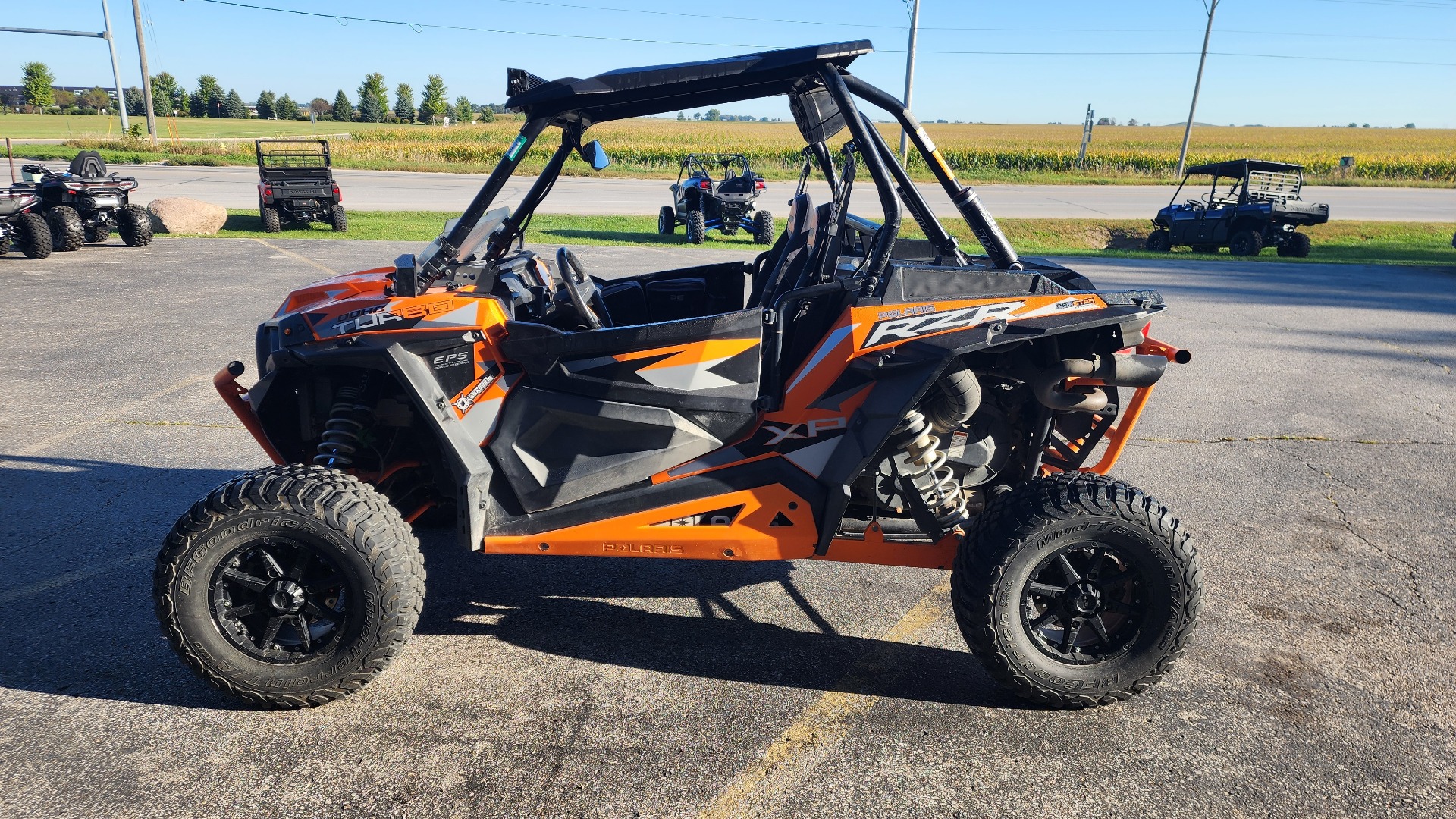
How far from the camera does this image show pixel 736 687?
343cm

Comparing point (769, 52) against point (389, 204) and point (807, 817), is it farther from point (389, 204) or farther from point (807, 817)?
point (389, 204)

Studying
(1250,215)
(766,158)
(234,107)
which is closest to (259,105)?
(234,107)

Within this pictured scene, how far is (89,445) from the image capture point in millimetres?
5992

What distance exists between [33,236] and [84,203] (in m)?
1.32

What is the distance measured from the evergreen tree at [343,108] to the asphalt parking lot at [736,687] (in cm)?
9531

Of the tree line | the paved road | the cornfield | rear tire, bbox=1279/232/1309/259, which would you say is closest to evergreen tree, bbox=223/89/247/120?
the tree line

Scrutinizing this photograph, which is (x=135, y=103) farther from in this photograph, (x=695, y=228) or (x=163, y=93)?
(x=695, y=228)

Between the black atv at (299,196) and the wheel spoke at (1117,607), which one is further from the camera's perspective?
the black atv at (299,196)

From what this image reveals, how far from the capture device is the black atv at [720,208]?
58.9ft

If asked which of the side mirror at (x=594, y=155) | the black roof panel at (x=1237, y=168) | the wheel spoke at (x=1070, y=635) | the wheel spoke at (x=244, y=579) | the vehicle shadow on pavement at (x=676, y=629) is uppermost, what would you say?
the black roof panel at (x=1237, y=168)

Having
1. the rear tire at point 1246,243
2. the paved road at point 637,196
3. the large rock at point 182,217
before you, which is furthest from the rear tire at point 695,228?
the rear tire at point 1246,243

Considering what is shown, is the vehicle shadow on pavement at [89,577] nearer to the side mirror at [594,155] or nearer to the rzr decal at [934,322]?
the side mirror at [594,155]

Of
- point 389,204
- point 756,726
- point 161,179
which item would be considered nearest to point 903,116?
point 756,726

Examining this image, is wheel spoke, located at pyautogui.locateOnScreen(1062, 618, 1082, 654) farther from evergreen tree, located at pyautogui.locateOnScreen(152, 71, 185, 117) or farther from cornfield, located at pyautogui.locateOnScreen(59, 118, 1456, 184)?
evergreen tree, located at pyautogui.locateOnScreen(152, 71, 185, 117)
